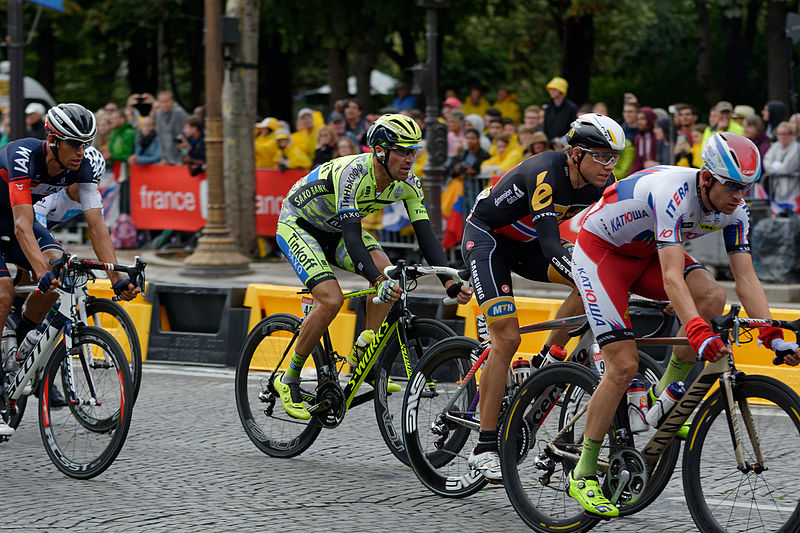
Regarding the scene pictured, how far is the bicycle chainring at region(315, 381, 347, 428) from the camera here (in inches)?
285

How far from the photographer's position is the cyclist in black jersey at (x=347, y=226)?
272 inches

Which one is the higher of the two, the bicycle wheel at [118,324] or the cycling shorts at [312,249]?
the cycling shorts at [312,249]

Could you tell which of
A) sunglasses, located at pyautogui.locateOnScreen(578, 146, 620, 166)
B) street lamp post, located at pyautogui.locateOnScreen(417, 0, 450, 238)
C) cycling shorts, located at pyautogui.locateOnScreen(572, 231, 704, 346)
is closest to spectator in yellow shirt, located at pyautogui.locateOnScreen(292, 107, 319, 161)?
street lamp post, located at pyautogui.locateOnScreen(417, 0, 450, 238)

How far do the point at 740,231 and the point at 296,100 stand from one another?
37.3 meters

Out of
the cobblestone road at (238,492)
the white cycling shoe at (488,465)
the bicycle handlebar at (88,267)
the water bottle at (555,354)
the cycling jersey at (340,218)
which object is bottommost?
the cobblestone road at (238,492)

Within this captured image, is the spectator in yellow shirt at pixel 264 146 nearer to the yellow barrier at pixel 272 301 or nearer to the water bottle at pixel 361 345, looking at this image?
the yellow barrier at pixel 272 301

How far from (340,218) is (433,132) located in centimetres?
804

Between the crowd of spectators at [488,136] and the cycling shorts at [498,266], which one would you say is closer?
the cycling shorts at [498,266]

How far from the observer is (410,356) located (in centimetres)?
691

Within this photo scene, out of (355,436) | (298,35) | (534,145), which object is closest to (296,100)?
(298,35)

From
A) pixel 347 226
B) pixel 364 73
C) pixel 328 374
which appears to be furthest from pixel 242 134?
pixel 347 226

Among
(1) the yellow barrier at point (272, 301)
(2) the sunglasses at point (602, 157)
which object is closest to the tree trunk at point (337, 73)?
(1) the yellow barrier at point (272, 301)

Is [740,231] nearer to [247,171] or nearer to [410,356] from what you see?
[410,356]

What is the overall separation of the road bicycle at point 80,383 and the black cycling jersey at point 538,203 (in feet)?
6.48
